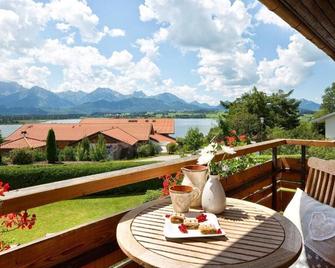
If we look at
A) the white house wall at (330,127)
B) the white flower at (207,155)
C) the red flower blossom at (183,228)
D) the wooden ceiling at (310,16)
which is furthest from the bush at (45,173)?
the red flower blossom at (183,228)

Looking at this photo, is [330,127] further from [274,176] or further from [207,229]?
[207,229]

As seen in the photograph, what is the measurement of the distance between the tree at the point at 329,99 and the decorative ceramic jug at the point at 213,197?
40972 mm

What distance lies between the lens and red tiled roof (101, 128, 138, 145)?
33.6 meters

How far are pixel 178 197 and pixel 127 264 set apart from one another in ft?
1.78

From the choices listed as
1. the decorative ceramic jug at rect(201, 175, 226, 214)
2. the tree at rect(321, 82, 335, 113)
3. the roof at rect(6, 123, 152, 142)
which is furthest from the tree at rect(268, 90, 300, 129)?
the decorative ceramic jug at rect(201, 175, 226, 214)

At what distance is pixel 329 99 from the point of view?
3912cm

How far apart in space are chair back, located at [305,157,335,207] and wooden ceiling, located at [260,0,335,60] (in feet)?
3.12

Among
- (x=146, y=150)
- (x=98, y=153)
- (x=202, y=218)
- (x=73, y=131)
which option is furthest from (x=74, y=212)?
(x=73, y=131)

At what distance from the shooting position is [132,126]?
133 feet

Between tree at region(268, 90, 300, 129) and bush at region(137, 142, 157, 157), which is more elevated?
tree at region(268, 90, 300, 129)

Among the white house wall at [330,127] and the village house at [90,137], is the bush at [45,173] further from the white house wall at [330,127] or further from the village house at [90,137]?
the village house at [90,137]

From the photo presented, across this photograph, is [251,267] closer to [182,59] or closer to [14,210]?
[14,210]

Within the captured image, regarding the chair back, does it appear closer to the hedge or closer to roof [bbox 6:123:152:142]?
the hedge

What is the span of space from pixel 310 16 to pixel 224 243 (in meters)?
1.74
